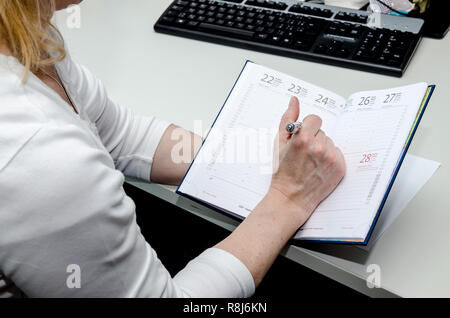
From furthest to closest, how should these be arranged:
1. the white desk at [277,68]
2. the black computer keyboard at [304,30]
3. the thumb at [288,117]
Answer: the black computer keyboard at [304,30] < the thumb at [288,117] < the white desk at [277,68]

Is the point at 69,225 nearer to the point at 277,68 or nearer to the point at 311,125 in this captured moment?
the point at 311,125

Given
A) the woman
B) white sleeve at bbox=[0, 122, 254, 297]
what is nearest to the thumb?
the woman

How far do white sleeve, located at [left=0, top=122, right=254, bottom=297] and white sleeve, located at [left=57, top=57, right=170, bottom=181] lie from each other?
8.9 inches

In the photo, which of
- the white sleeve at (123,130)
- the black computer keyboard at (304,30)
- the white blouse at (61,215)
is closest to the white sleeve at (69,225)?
the white blouse at (61,215)

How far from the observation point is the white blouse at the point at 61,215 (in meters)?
0.44

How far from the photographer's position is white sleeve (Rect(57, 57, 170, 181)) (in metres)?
0.72

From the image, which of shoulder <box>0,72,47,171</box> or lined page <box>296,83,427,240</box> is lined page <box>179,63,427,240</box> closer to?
lined page <box>296,83,427,240</box>

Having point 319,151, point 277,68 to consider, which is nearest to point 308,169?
point 319,151

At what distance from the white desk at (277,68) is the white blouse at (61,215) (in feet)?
0.49

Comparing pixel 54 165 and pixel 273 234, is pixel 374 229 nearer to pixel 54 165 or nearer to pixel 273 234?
pixel 273 234

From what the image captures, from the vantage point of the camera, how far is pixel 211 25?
915mm

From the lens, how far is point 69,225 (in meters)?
0.46

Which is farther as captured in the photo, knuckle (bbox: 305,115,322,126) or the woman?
knuckle (bbox: 305,115,322,126)

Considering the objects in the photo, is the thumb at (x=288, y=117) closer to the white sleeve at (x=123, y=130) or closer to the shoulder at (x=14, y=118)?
the white sleeve at (x=123, y=130)
